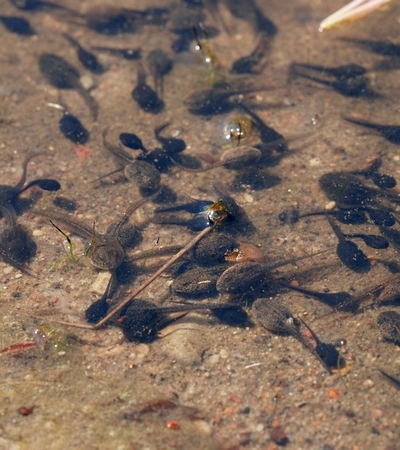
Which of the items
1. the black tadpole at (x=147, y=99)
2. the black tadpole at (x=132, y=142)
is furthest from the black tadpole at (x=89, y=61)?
the black tadpole at (x=132, y=142)

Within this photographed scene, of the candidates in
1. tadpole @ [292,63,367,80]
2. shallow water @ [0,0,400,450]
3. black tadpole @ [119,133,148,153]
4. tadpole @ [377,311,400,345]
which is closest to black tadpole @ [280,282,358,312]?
shallow water @ [0,0,400,450]

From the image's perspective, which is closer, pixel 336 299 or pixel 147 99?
pixel 336 299

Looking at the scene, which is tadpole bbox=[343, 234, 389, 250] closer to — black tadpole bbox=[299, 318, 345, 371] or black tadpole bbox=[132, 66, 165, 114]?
black tadpole bbox=[299, 318, 345, 371]

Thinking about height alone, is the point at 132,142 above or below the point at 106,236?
above

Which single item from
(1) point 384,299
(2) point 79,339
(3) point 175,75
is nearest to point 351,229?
(1) point 384,299

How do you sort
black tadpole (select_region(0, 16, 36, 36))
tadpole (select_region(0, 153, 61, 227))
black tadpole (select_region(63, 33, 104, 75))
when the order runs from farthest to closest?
black tadpole (select_region(0, 16, 36, 36)) < black tadpole (select_region(63, 33, 104, 75)) < tadpole (select_region(0, 153, 61, 227))

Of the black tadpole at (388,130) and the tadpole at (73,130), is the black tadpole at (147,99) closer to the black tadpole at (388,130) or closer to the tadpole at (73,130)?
the tadpole at (73,130)

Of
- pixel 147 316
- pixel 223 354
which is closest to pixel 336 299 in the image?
pixel 223 354

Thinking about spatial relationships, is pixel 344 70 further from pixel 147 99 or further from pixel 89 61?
pixel 89 61
